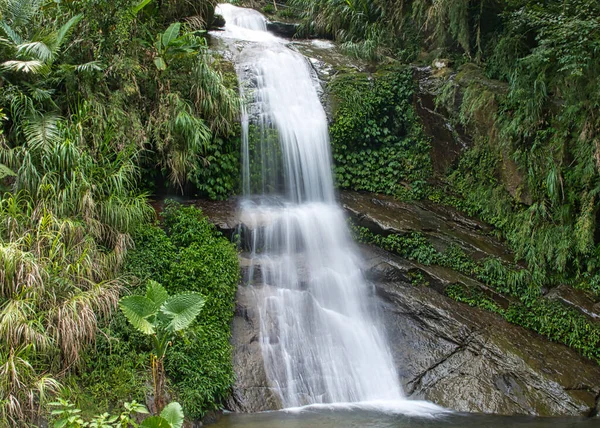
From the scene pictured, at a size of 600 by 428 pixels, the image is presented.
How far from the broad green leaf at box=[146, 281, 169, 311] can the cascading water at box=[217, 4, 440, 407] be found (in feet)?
7.43

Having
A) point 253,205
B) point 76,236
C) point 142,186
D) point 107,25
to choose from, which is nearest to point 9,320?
point 76,236

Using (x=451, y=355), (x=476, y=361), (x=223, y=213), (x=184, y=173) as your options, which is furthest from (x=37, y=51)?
(x=476, y=361)

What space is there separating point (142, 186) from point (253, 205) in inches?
84.0

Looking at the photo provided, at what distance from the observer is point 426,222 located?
33.6 feet

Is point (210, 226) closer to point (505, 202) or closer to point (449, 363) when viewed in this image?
point (449, 363)

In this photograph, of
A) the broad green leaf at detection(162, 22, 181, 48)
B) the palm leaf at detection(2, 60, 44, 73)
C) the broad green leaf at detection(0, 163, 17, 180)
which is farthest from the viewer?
the broad green leaf at detection(162, 22, 181, 48)

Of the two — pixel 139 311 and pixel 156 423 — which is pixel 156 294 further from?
pixel 156 423

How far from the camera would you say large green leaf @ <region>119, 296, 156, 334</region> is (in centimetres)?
560

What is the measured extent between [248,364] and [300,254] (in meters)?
2.60

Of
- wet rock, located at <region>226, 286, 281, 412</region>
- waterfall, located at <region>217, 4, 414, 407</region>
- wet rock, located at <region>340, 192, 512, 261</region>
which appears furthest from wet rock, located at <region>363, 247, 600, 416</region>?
wet rock, located at <region>226, 286, 281, 412</region>

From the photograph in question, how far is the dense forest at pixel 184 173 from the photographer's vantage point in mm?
5879

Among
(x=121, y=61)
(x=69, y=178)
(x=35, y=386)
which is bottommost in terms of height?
(x=35, y=386)

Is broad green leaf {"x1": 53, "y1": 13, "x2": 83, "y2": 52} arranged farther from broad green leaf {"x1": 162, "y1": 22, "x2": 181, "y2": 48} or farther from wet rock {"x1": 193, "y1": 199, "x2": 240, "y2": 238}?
wet rock {"x1": 193, "y1": 199, "x2": 240, "y2": 238}

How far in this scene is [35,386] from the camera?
5.17 metres
